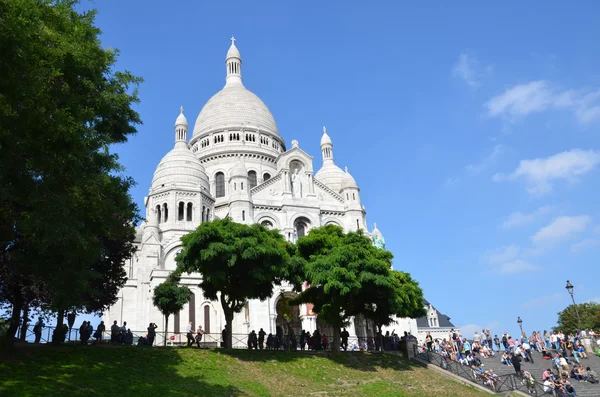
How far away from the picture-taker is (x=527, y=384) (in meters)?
24.6

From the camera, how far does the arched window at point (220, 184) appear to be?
203 ft

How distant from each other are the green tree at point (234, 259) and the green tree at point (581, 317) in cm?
4802

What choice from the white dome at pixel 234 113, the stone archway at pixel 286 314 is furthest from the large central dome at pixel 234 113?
the stone archway at pixel 286 314

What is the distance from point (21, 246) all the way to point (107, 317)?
30681mm

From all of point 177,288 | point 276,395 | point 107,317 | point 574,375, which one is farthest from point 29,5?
point 107,317

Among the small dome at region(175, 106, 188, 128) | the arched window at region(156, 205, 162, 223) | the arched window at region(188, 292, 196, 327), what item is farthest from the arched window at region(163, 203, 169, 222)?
the small dome at region(175, 106, 188, 128)

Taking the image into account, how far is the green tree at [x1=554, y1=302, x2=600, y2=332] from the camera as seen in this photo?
61.2 meters

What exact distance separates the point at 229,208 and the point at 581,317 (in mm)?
45711

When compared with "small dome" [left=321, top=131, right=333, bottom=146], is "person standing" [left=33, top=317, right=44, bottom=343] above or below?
below

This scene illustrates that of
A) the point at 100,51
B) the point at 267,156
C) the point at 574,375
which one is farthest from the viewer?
the point at 267,156

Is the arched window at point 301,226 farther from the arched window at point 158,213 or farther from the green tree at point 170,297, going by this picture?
the green tree at point 170,297

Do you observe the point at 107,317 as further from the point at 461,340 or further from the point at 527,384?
the point at 527,384

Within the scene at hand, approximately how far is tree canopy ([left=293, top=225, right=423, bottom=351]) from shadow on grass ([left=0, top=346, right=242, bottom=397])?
28.2 feet

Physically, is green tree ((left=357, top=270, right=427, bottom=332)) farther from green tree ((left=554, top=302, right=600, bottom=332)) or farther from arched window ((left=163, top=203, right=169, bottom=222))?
green tree ((left=554, top=302, right=600, bottom=332))
